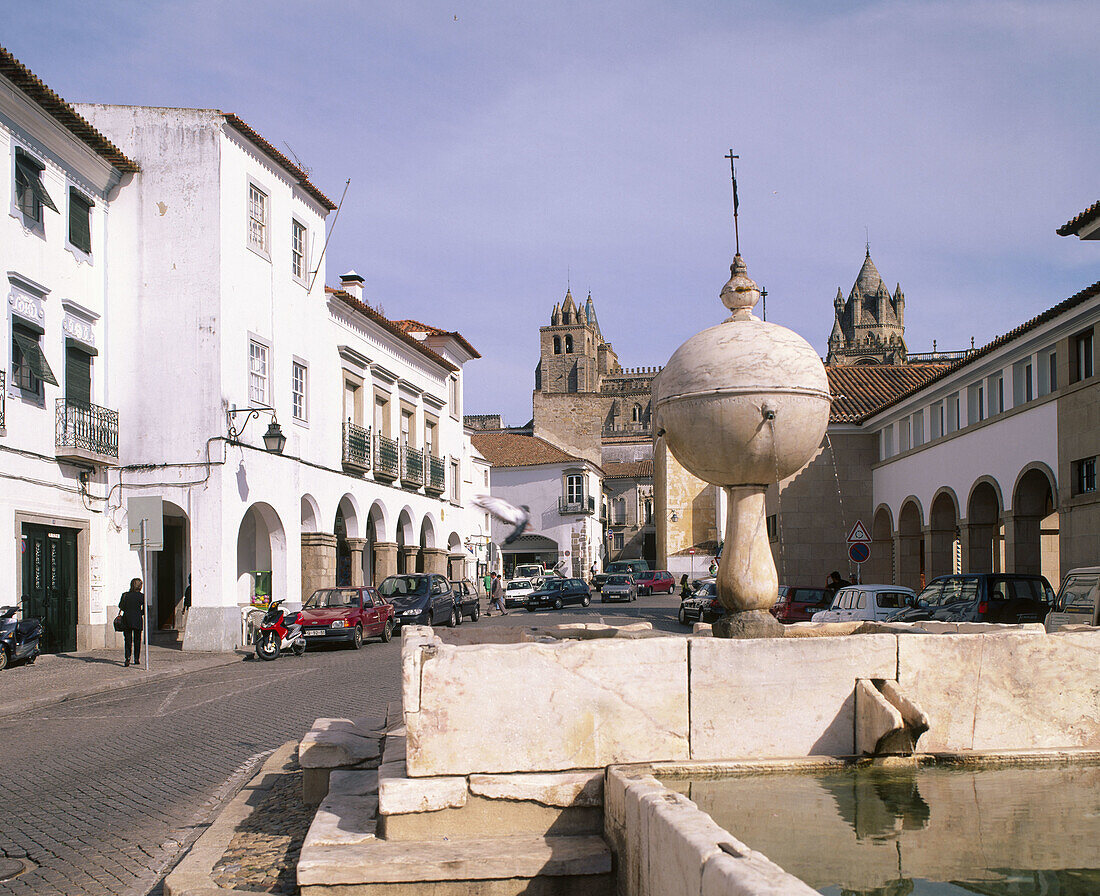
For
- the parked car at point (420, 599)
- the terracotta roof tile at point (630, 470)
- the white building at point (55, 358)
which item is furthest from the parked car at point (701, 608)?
the terracotta roof tile at point (630, 470)

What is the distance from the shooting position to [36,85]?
20453mm

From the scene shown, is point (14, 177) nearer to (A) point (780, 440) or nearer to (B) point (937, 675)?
(A) point (780, 440)

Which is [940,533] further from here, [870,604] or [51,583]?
[51,583]

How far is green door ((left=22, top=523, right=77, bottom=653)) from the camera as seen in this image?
20.9 metres

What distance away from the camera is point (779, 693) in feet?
18.8

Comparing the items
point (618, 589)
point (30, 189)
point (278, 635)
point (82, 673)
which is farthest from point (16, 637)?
point (618, 589)

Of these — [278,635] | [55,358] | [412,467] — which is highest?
[55,358]

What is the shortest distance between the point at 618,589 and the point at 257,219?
30785 millimetres

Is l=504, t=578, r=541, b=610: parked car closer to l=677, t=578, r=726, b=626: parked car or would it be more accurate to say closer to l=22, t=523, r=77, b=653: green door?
l=677, t=578, r=726, b=626: parked car

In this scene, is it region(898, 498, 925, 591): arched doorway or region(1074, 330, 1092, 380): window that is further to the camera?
region(898, 498, 925, 591): arched doorway

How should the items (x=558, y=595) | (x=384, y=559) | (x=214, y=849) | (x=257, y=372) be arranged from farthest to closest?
(x=558, y=595) → (x=384, y=559) → (x=257, y=372) → (x=214, y=849)

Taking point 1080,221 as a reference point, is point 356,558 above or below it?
below

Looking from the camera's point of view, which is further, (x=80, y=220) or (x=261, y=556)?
(x=261, y=556)

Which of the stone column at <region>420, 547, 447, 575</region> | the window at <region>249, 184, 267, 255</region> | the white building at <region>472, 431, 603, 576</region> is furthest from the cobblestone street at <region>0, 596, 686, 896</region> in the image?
the white building at <region>472, 431, 603, 576</region>
